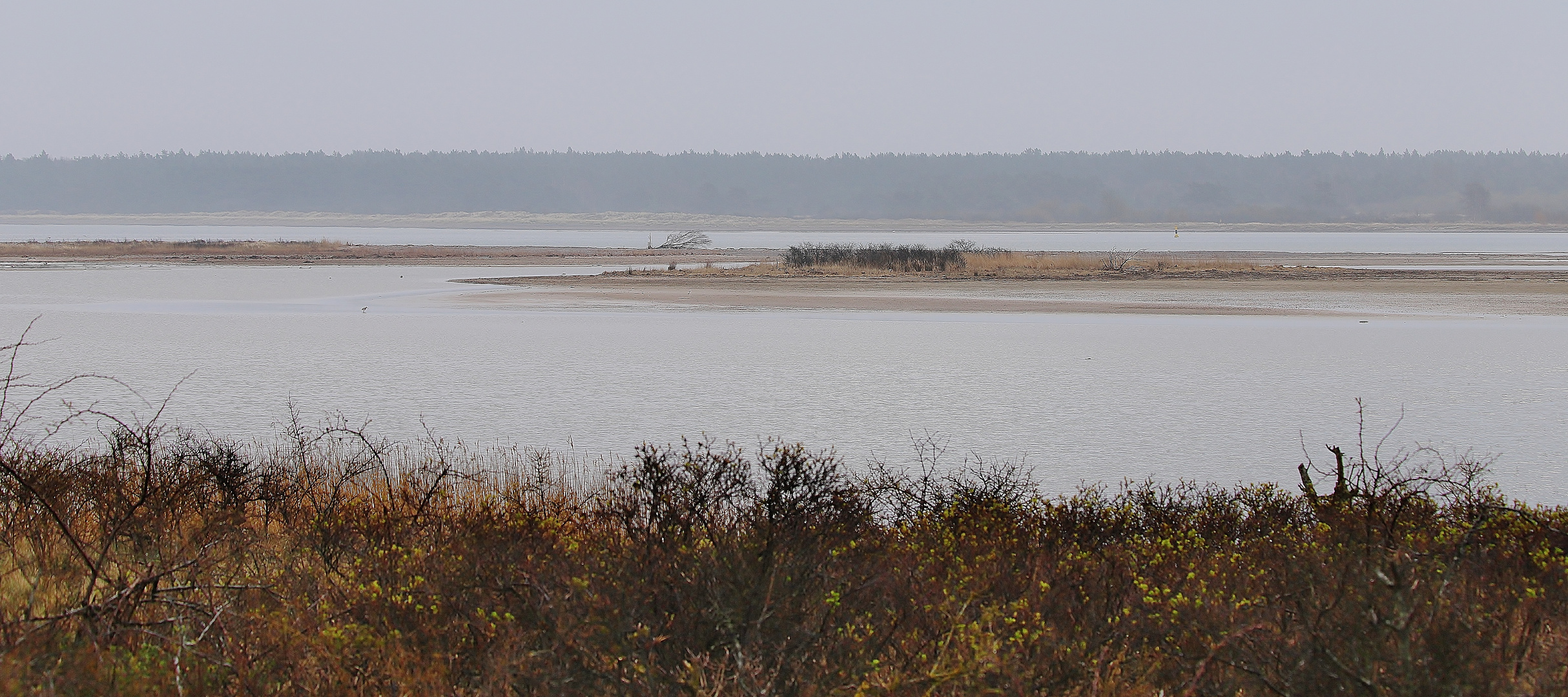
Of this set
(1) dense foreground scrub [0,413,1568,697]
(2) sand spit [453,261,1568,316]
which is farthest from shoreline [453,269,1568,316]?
(1) dense foreground scrub [0,413,1568,697]

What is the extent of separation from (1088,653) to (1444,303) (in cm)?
3198

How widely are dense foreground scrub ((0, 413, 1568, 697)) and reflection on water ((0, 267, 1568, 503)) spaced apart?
3.17 m

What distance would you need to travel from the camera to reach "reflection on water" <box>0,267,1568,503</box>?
524 inches

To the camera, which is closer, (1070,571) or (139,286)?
(1070,571)

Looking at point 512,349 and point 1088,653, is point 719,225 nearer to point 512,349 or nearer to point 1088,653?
point 512,349

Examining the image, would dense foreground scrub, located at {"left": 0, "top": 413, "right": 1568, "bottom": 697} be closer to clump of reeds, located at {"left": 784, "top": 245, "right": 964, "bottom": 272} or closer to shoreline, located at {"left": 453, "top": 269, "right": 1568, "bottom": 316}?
shoreline, located at {"left": 453, "top": 269, "right": 1568, "bottom": 316}

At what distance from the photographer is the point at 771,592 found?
17.2 ft

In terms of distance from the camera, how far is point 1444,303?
110 ft

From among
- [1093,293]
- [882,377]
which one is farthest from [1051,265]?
[882,377]

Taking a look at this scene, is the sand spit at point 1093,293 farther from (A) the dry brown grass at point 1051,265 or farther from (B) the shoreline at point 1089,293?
(A) the dry brown grass at point 1051,265

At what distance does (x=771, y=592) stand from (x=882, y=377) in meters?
13.6

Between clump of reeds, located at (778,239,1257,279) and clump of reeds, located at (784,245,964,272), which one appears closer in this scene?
clump of reeds, located at (778,239,1257,279)

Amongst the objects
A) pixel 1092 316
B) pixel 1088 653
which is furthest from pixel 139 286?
pixel 1088 653

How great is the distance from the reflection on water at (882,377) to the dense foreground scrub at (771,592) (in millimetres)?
3170
